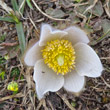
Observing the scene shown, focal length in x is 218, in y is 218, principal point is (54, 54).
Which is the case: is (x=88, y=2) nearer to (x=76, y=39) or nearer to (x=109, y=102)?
(x=76, y=39)

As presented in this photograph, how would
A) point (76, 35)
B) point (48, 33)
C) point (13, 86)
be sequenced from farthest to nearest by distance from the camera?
point (13, 86) < point (76, 35) < point (48, 33)

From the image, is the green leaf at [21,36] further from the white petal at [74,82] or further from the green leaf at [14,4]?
the white petal at [74,82]

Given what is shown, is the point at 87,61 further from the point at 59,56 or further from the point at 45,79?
the point at 45,79

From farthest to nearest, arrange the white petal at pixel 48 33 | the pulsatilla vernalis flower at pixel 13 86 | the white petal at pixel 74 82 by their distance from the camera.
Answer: the pulsatilla vernalis flower at pixel 13 86
the white petal at pixel 74 82
the white petal at pixel 48 33

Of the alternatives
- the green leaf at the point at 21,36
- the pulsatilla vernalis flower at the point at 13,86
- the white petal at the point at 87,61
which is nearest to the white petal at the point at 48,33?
the white petal at the point at 87,61

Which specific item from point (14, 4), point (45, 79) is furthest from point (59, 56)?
point (14, 4)

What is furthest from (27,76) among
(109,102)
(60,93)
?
(109,102)

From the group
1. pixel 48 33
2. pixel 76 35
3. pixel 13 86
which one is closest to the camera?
pixel 48 33

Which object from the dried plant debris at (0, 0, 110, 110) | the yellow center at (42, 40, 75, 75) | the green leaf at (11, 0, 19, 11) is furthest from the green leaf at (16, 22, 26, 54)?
the yellow center at (42, 40, 75, 75)
